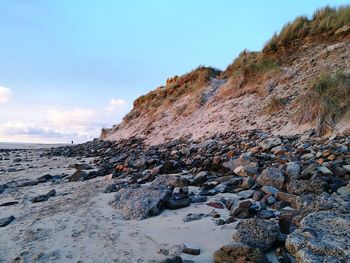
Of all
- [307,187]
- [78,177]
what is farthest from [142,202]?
[78,177]

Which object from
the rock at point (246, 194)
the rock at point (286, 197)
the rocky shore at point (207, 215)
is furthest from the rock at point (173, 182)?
the rock at point (286, 197)

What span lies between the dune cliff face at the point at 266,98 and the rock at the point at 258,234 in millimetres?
4467

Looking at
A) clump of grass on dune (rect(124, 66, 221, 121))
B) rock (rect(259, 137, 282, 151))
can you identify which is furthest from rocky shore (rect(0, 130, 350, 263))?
clump of grass on dune (rect(124, 66, 221, 121))

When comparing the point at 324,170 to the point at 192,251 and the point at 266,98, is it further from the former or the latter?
the point at 266,98

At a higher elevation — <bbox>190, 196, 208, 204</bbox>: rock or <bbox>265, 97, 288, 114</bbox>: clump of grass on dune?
<bbox>265, 97, 288, 114</bbox>: clump of grass on dune

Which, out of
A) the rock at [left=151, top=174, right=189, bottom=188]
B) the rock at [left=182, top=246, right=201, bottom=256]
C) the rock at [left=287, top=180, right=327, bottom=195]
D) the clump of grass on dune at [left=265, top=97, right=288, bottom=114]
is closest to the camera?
the rock at [left=182, top=246, right=201, bottom=256]

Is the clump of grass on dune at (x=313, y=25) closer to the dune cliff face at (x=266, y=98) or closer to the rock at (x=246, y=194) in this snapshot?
the dune cliff face at (x=266, y=98)

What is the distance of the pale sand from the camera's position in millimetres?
2848

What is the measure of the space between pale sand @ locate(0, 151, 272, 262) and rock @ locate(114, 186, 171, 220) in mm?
98

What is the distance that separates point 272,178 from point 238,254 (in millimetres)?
2065

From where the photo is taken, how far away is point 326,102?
23.3 feet

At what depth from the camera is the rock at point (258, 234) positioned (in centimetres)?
252

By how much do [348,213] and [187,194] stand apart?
2.10 m

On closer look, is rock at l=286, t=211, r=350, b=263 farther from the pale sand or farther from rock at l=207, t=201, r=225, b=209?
rock at l=207, t=201, r=225, b=209
